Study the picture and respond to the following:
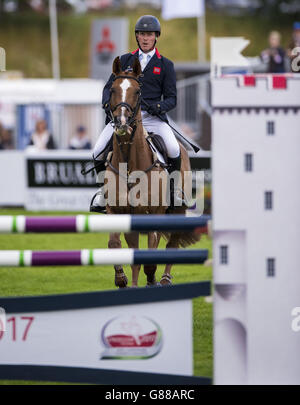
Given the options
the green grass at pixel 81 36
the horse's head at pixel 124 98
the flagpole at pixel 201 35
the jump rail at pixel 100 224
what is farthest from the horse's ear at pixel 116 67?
the green grass at pixel 81 36

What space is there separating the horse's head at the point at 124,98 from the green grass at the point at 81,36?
4470cm

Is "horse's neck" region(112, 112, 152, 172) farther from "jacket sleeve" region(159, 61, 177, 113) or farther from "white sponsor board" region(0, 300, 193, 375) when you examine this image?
"white sponsor board" region(0, 300, 193, 375)

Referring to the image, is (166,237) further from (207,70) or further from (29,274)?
(207,70)

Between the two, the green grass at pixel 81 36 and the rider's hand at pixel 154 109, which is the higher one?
the green grass at pixel 81 36

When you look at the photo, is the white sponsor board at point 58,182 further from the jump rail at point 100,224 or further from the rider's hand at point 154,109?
the jump rail at point 100,224

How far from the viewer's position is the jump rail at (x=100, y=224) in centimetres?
493

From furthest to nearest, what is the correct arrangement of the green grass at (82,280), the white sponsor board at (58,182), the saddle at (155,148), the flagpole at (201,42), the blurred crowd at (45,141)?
the flagpole at (201,42) → the blurred crowd at (45,141) → the white sponsor board at (58,182) → the saddle at (155,148) → the green grass at (82,280)

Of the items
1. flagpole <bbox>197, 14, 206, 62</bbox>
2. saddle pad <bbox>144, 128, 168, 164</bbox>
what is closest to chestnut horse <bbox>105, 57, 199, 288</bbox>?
saddle pad <bbox>144, 128, 168, 164</bbox>

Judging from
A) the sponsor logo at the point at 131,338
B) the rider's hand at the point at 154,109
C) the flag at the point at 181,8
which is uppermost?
the flag at the point at 181,8

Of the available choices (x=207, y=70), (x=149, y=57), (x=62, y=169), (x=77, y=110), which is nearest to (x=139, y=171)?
(x=149, y=57)

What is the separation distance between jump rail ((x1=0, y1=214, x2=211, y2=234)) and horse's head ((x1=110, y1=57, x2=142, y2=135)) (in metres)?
2.48

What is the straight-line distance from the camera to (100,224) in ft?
16.2

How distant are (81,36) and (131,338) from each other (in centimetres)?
5218

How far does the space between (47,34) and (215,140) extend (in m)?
53.2
